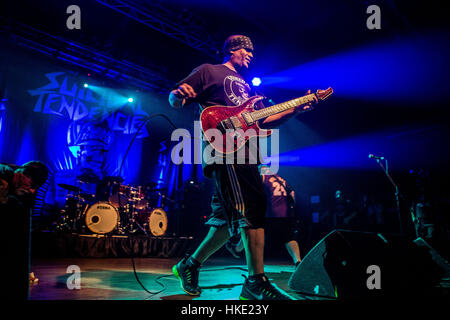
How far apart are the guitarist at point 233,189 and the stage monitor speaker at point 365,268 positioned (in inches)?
18.1

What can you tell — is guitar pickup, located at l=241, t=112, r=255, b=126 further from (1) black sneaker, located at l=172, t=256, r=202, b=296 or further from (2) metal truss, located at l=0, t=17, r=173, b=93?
(2) metal truss, located at l=0, t=17, r=173, b=93

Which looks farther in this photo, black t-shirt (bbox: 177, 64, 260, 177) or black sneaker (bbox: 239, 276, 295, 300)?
black t-shirt (bbox: 177, 64, 260, 177)

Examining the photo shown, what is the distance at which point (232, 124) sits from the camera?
2.21 meters

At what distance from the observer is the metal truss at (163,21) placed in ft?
23.2

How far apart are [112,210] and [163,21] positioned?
5468mm

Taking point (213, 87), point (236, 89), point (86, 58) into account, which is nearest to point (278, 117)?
point (236, 89)

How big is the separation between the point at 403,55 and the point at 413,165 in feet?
19.6

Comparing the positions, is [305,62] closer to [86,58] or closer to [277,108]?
[277,108]

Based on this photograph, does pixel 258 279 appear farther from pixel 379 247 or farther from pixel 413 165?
pixel 413 165

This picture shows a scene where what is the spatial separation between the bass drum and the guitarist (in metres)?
5.10

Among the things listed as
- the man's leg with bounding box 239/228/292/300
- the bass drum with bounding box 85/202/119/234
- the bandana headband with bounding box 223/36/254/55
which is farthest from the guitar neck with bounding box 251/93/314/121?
the bass drum with bounding box 85/202/119/234

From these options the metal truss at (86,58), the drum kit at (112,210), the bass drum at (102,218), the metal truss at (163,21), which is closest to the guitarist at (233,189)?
the drum kit at (112,210)

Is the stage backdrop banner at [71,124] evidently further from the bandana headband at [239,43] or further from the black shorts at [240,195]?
the black shorts at [240,195]

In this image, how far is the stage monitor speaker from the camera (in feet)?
6.07
